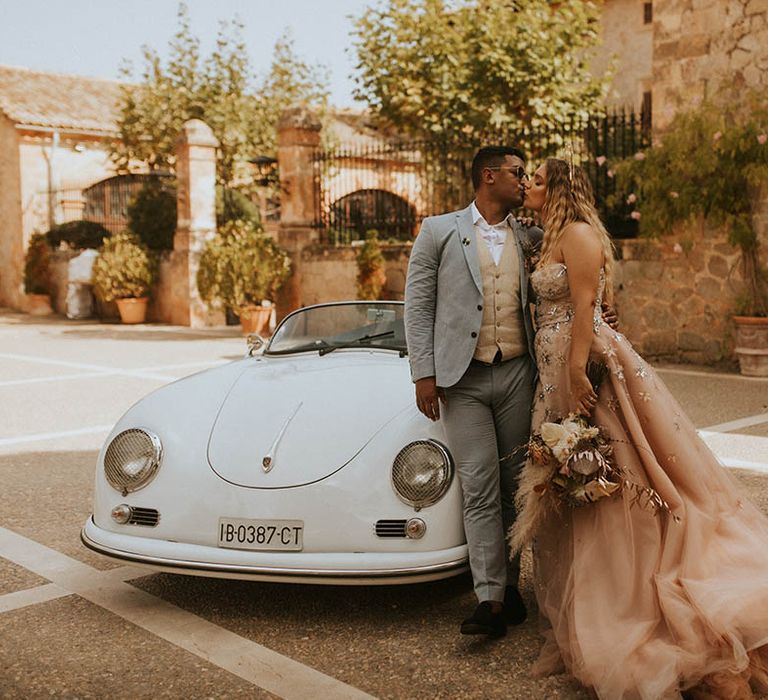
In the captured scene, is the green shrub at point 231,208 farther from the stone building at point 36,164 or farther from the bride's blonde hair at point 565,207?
the bride's blonde hair at point 565,207

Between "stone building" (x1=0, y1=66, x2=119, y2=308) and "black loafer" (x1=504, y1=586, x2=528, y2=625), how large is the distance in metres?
24.1

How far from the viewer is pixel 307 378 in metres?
4.56

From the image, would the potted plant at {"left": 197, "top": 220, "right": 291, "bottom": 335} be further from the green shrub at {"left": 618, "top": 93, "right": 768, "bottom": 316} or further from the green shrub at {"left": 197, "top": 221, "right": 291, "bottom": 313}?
the green shrub at {"left": 618, "top": 93, "right": 768, "bottom": 316}

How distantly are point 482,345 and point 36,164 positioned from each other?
1017 inches

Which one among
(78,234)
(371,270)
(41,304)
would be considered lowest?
(41,304)

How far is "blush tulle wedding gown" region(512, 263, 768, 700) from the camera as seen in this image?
306cm

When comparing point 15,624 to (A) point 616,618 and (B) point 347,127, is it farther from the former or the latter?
(B) point 347,127

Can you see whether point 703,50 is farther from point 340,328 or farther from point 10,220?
point 10,220

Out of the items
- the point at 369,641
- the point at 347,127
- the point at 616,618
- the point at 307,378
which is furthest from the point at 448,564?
the point at 347,127

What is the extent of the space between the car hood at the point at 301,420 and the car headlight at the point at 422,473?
0.19m

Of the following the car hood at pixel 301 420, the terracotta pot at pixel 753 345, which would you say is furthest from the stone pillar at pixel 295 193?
the car hood at pixel 301 420

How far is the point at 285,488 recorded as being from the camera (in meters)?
3.80

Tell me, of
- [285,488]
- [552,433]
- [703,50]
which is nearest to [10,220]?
[703,50]

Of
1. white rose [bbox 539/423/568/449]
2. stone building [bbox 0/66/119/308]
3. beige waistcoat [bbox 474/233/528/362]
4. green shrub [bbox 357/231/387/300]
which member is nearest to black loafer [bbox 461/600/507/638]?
white rose [bbox 539/423/568/449]
